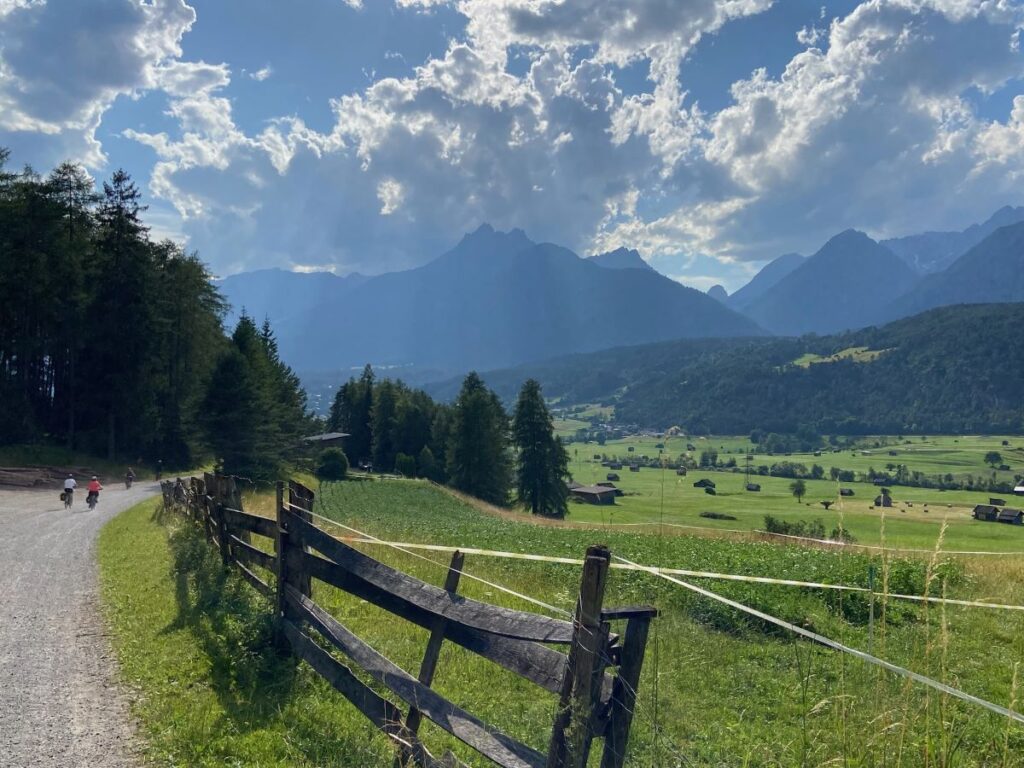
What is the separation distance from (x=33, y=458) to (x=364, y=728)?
47.4 metres

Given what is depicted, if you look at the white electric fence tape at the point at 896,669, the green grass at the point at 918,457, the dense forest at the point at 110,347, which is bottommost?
the green grass at the point at 918,457

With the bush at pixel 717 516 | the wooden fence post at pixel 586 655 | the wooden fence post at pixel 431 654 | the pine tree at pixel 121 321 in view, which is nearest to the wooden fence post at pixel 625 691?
the wooden fence post at pixel 586 655

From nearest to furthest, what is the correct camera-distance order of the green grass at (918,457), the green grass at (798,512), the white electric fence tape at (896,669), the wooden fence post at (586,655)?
the white electric fence tape at (896,669) < the wooden fence post at (586,655) < the green grass at (798,512) < the green grass at (918,457)

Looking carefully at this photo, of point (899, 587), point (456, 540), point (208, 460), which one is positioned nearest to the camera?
point (899, 587)

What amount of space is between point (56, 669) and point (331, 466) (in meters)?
63.5

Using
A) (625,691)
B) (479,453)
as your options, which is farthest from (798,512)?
(625,691)

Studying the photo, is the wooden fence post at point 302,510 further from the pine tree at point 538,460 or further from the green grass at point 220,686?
the pine tree at point 538,460

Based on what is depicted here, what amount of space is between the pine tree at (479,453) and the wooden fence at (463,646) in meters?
56.9

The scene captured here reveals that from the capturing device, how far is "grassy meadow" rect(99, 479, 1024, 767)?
4754 mm

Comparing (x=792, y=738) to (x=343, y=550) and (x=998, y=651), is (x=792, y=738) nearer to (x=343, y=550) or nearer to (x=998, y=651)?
(x=343, y=550)

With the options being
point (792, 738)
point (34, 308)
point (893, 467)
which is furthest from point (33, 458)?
point (893, 467)

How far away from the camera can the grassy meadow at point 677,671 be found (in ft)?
15.6

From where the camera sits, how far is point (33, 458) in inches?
1699

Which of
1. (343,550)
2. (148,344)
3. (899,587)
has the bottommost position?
(899,587)
